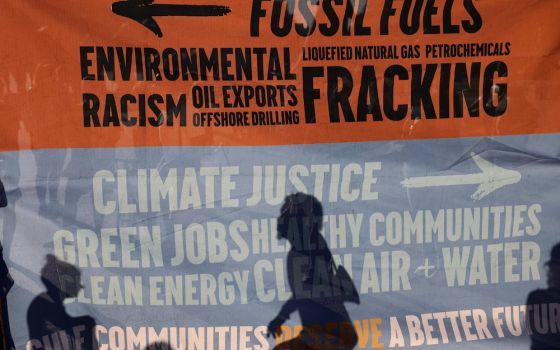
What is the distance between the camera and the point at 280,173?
4.03m

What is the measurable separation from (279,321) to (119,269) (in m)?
1.01

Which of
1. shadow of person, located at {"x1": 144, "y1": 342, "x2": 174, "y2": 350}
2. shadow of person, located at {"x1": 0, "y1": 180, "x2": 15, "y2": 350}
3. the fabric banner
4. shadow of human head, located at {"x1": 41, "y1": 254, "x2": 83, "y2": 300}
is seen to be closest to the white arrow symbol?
the fabric banner

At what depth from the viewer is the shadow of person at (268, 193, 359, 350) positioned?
13.4ft

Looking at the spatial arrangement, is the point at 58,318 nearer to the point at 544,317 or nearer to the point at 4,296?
the point at 4,296

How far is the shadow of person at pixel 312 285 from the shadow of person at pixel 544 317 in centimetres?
112

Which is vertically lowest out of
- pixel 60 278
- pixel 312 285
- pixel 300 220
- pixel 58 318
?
pixel 58 318

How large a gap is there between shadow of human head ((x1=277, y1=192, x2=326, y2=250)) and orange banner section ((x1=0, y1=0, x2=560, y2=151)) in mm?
364

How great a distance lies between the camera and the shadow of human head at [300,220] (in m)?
4.06

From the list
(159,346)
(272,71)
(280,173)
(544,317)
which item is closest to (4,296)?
(159,346)

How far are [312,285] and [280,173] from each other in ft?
2.36

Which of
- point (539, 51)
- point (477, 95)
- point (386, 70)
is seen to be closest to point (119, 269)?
point (386, 70)

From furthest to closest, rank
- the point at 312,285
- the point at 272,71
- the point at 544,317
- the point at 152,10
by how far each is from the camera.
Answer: the point at 544,317, the point at 312,285, the point at 272,71, the point at 152,10

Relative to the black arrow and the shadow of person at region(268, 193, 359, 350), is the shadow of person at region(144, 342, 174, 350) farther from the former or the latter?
the black arrow

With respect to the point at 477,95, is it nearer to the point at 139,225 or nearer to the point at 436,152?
the point at 436,152
